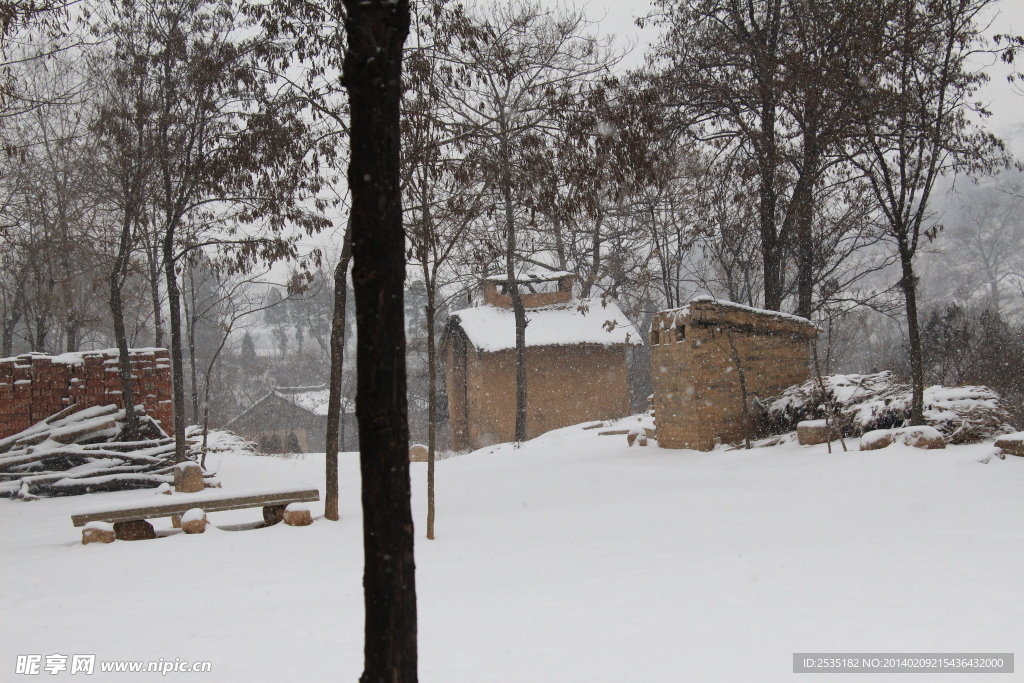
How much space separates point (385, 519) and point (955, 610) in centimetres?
344

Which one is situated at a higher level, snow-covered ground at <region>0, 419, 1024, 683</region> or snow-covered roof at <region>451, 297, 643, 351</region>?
snow-covered roof at <region>451, 297, 643, 351</region>

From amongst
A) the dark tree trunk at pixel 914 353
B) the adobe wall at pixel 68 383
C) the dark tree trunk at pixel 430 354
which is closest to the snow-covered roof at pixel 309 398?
the adobe wall at pixel 68 383

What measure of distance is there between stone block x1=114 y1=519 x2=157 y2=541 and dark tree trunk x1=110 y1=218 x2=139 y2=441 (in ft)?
16.0

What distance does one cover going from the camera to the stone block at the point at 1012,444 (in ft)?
23.5

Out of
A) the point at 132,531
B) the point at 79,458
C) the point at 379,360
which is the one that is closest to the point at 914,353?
the point at 379,360

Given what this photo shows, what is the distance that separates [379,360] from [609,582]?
326 cm

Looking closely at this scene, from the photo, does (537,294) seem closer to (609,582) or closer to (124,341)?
(124,341)

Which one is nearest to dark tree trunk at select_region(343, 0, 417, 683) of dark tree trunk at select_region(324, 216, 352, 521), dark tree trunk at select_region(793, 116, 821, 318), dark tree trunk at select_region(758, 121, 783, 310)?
dark tree trunk at select_region(324, 216, 352, 521)

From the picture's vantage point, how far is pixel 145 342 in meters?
44.3

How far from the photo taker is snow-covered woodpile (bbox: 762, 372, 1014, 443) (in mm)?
8000

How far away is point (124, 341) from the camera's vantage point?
439 inches

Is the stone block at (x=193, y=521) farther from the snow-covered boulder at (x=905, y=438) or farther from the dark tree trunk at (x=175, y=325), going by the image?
the snow-covered boulder at (x=905, y=438)

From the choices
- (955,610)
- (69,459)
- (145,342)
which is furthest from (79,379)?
(145,342)

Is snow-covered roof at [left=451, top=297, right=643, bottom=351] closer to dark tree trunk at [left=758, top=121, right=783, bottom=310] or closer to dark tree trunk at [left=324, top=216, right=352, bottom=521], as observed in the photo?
dark tree trunk at [left=758, top=121, right=783, bottom=310]
